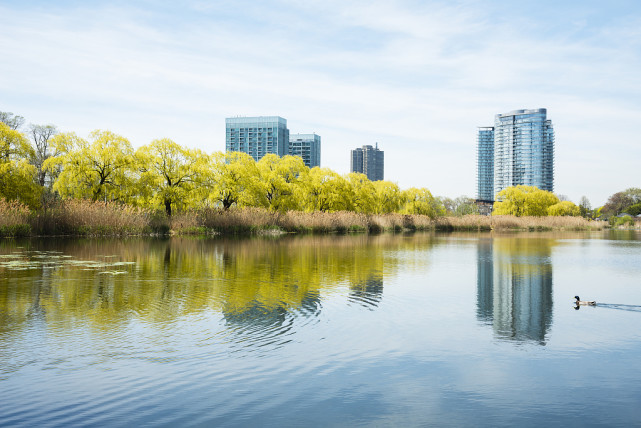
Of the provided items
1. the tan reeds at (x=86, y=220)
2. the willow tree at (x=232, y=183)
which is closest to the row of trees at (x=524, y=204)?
the willow tree at (x=232, y=183)

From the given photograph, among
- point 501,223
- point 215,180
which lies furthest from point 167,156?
point 501,223

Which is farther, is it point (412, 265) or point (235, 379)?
point (412, 265)

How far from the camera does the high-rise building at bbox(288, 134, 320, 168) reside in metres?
174

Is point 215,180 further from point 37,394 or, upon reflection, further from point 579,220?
point 579,220

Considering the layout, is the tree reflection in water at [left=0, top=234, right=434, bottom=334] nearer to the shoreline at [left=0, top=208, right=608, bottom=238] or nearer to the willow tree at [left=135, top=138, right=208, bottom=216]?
the shoreline at [left=0, top=208, right=608, bottom=238]

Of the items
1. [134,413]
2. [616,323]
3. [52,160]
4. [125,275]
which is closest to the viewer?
[134,413]

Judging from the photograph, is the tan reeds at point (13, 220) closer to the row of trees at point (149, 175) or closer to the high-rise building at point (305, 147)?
the row of trees at point (149, 175)

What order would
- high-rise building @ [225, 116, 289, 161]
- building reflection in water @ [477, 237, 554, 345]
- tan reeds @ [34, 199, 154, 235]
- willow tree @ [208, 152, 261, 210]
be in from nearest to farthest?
1. building reflection in water @ [477, 237, 554, 345]
2. tan reeds @ [34, 199, 154, 235]
3. willow tree @ [208, 152, 261, 210]
4. high-rise building @ [225, 116, 289, 161]

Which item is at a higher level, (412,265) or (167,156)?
(167,156)

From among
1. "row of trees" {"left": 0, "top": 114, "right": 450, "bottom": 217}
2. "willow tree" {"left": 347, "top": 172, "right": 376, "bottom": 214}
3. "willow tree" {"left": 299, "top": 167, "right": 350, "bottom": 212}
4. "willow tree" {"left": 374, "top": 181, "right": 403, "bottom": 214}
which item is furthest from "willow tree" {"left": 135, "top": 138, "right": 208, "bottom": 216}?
"willow tree" {"left": 374, "top": 181, "right": 403, "bottom": 214}

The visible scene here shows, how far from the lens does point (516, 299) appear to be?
1062 cm

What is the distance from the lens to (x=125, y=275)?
512 inches

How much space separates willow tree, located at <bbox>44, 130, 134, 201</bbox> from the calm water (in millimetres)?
26632

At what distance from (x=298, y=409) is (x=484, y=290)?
8.20 meters
